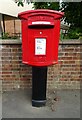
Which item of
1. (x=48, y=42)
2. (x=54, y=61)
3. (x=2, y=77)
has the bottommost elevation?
(x=2, y=77)

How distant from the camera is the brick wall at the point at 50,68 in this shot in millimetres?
4984

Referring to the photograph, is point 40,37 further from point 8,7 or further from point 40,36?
point 8,7

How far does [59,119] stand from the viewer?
3.87m

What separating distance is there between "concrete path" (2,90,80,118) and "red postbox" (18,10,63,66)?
34.4 inches

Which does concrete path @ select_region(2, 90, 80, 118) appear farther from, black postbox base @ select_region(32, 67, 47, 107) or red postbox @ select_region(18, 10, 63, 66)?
red postbox @ select_region(18, 10, 63, 66)

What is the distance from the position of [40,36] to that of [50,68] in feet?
4.27

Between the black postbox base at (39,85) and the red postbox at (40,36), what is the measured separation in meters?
0.21

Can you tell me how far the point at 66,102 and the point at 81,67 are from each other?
3.11 feet

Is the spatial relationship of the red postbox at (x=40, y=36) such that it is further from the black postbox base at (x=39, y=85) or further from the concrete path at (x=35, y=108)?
the concrete path at (x=35, y=108)

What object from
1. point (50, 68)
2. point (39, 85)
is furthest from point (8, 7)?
point (39, 85)

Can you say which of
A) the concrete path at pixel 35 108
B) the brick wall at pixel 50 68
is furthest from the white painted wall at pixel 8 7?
the concrete path at pixel 35 108

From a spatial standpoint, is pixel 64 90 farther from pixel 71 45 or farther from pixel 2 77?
pixel 2 77

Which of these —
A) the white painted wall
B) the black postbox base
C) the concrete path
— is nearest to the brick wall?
the concrete path

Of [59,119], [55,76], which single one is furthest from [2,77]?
[59,119]
